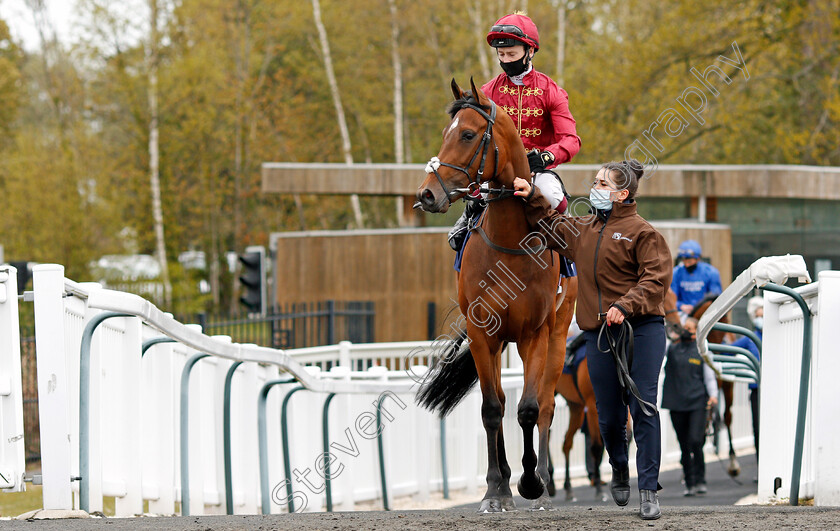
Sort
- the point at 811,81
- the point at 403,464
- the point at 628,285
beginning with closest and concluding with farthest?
the point at 628,285 < the point at 403,464 < the point at 811,81

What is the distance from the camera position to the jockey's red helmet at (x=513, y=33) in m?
6.30

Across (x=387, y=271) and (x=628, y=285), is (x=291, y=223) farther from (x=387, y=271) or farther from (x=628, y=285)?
(x=628, y=285)

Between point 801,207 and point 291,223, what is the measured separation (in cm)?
2295

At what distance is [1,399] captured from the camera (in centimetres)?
542

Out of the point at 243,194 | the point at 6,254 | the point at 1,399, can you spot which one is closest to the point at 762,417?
the point at 1,399

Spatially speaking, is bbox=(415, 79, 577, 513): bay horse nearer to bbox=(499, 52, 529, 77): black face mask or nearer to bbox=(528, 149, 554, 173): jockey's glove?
bbox=(528, 149, 554, 173): jockey's glove

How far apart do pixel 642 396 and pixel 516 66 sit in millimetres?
2182

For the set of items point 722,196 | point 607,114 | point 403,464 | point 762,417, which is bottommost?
point 403,464

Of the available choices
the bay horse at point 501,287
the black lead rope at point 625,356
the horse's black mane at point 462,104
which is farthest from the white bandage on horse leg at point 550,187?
the black lead rope at point 625,356

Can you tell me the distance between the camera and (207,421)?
763 cm

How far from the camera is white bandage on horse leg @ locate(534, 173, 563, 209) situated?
19.9ft

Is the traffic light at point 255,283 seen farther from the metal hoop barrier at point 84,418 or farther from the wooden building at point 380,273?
the metal hoop barrier at point 84,418

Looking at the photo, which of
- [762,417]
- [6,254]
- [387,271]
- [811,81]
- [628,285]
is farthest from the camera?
[6,254]

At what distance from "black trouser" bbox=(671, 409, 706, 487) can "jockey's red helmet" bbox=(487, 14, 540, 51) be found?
502 centimetres
